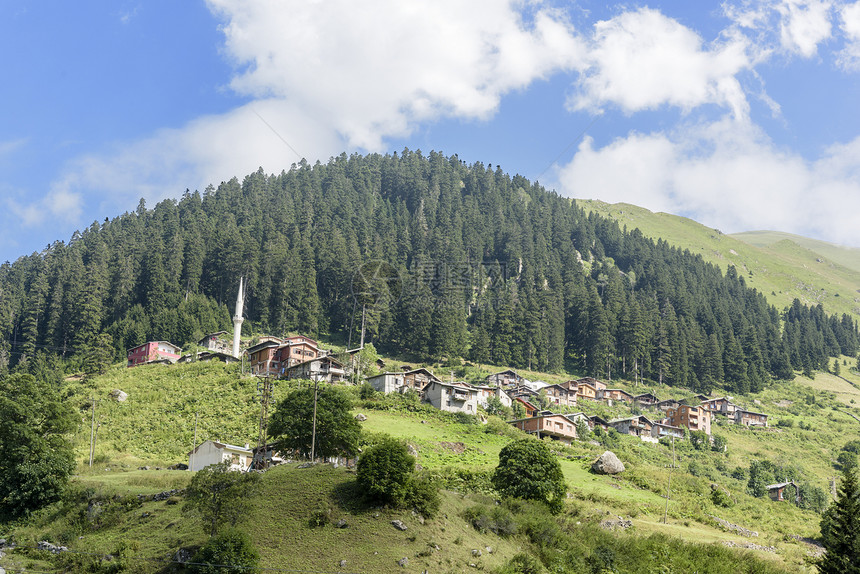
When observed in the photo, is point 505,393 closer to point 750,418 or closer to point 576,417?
point 576,417

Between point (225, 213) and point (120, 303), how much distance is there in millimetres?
43488

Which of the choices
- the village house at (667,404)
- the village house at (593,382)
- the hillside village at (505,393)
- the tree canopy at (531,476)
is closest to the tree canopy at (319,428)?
the tree canopy at (531,476)

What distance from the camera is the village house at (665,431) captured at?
335 ft

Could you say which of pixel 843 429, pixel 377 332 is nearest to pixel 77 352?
pixel 377 332

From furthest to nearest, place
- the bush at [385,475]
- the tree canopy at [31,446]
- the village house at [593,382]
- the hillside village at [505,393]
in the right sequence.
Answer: the village house at [593,382] < the hillside village at [505,393] < the tree canopy at [31,446] < the bush at [385,475]

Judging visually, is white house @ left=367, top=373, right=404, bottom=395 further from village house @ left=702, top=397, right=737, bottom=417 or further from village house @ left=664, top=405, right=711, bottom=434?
village house @ left=702, top=397, right=737, bottom=417

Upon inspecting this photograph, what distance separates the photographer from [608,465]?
7038cm

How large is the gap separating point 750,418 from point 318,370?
6519 cm

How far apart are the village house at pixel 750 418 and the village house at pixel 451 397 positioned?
46.1 meters

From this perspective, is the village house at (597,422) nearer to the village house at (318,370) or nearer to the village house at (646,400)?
the village house at (646,400)

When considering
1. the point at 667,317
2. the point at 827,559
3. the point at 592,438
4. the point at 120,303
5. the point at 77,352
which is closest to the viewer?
the point at 827,559

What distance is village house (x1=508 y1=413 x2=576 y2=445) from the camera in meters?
87.9

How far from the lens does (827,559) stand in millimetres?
38938

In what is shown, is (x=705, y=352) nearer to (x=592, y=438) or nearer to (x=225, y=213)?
(x=592, y=438)
